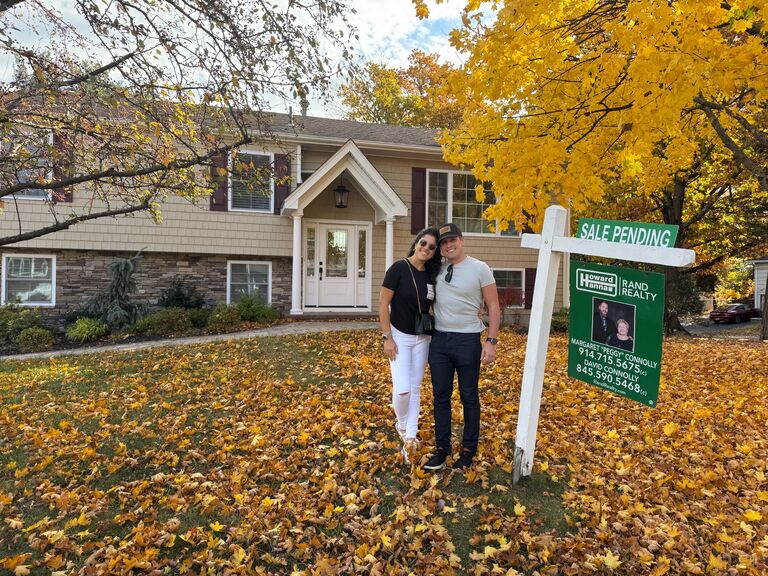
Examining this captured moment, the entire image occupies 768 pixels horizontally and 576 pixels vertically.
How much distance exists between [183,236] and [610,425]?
1043 centimetres

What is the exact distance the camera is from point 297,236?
11.3 meters

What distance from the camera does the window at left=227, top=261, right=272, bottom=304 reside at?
1216cm

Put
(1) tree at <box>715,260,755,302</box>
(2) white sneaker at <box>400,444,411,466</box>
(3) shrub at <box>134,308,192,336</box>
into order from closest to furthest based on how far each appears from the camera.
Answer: (2) white sneaker at <box>400,444,411,466</box>
(3) shrub at <box>134,308,192,336</box>
(1) tree at <box>715,260,755,302</box>

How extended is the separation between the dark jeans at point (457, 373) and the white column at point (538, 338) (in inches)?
13.1

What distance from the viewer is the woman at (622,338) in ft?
9.54

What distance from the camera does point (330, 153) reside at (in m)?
12.4

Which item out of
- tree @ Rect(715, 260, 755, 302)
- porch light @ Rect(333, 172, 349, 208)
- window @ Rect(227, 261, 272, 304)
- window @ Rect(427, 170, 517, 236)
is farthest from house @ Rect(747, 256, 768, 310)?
window @ Rect(227, 261, 272, 304)

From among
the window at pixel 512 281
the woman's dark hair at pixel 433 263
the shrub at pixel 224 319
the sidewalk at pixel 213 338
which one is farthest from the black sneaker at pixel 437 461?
the window at pixel 512 281

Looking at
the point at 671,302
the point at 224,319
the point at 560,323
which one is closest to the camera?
the point at 224,319

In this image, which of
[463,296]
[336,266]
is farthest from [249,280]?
[463,296]

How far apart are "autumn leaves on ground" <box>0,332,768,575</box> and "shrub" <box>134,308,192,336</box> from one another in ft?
14.5

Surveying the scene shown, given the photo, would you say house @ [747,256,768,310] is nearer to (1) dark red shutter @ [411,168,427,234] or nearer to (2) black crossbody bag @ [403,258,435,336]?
(1) dark red shutter @ [411,168,427,234]

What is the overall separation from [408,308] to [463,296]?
1.32 ft

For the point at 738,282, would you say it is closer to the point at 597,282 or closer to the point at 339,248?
the point at 339,248
